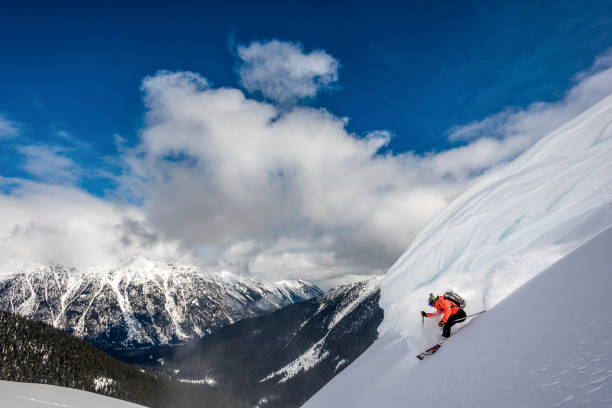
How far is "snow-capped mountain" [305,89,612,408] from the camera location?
11.6 ft

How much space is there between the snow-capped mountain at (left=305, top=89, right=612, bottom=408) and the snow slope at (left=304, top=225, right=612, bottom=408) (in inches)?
0.7

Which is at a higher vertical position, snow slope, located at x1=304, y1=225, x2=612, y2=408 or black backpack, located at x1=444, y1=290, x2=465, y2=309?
black backpack, located at x1=444, y1=290, x2=465, y2=309

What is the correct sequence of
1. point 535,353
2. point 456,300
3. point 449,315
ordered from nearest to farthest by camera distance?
point 535,353, point 449,315, point 456,300

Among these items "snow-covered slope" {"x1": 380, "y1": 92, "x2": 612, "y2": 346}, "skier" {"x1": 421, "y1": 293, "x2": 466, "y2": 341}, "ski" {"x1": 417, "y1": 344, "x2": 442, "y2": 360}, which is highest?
"snow-covered slope" {"x1": 380, "y1": 92, "x2": 612, "y2": 346}

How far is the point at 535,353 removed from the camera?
3.93 meters

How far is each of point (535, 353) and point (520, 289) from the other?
109 inches

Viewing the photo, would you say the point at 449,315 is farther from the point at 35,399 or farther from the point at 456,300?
the point at 35,399

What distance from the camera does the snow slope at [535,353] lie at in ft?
9.95

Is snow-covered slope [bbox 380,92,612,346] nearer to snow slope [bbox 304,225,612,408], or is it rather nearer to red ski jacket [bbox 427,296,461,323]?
red ski jacket [bbox 427,296,461,323]

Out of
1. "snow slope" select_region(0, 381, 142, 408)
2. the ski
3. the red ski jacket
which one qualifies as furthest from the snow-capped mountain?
"snow slope" select_region(0, 381, 142, 408)

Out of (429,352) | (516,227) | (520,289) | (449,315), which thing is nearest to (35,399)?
(429,352)

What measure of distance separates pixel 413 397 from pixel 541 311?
9.26 feet

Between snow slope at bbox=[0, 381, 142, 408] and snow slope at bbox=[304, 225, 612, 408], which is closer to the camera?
snow slope at bbox=[304, 225, 612, 408]

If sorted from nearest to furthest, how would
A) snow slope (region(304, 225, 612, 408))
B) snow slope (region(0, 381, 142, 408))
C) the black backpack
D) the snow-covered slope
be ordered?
1. snow slope (region(304, 225, 612, 408))
2. the snow-covered slope
3. the black backpack
4. snow slope (region(0, 381, 142, 408))
